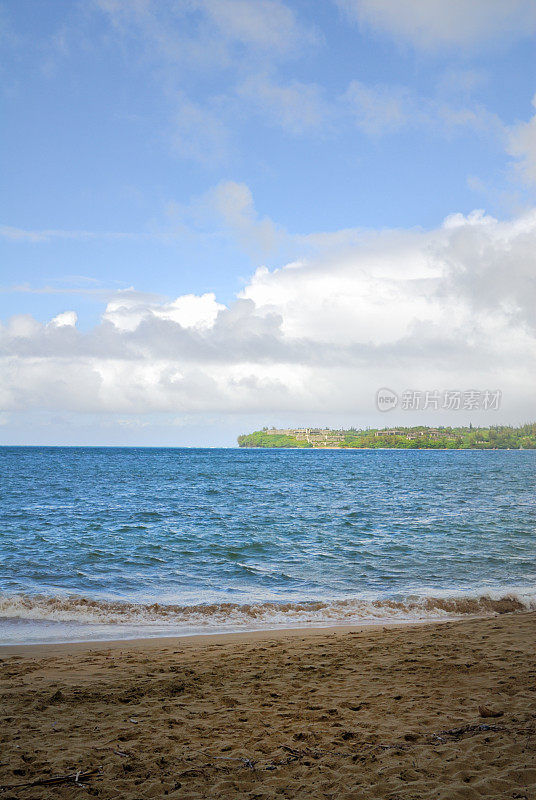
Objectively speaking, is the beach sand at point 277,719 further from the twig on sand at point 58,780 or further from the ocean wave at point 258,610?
the ocean wave at point 258,610

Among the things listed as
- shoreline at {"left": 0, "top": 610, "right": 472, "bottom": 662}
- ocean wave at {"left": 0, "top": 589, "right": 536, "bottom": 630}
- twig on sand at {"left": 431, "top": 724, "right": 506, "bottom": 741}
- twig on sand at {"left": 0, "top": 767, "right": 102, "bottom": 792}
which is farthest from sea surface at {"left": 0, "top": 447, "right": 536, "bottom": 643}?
twig on sand at {"left": 431, "top": 724, "right": 506, "bottom": 741}

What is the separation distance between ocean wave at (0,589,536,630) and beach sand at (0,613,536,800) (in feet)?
7.07

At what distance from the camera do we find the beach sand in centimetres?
462

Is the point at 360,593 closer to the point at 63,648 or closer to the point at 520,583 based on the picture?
the point at 520,583

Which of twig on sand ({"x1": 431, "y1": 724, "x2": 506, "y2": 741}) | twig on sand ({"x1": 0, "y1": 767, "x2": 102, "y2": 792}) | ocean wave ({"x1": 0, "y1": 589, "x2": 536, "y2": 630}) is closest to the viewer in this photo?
twig on sand ({"x1": 0, "y1": 767, "x2": 102, "y2": 792})

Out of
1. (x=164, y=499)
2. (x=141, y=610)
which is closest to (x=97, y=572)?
(x=141, y=610)

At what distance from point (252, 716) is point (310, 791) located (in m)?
1.79

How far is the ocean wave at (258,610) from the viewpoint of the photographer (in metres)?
11.6

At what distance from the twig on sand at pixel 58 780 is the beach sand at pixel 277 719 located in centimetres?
4

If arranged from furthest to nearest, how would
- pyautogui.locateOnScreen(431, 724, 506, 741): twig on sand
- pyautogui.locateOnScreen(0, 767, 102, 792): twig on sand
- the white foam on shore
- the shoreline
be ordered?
the white foam on shore
the shoreline
pyautogui.locateOnScreen(431, 724, 506, 741): twig on sand
pyautogui.locateOnScreen(0, 767, 102, 792): twig on sand

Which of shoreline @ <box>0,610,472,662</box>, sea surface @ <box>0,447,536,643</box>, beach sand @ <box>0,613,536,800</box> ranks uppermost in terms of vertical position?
beach sand @ <box>0,613,536,800</box>

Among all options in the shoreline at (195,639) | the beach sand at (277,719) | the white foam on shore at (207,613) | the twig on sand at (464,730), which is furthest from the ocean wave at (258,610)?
the twig on sand at (464,730)

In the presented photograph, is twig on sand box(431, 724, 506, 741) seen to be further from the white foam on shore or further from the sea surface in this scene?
the sea surface

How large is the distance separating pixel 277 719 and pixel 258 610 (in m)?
6.40
